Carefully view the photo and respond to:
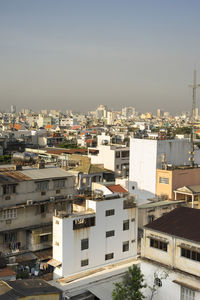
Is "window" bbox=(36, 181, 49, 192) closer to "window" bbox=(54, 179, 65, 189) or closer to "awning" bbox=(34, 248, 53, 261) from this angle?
"window" bbox=(54, 179, 65, 189)

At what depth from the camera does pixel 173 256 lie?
14000mm

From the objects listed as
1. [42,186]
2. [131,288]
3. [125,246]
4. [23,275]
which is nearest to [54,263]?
[23,275]

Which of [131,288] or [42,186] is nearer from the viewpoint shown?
[131,288]

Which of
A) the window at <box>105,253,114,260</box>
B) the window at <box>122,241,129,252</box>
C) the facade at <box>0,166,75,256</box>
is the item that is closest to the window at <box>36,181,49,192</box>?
the facade at <box>0,166,75,256</box>

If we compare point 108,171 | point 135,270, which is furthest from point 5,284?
point 108,171

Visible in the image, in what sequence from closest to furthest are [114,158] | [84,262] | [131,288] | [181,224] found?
[131,288] < [181,224] < [84,262] < [114,158]

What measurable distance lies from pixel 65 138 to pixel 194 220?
56.5m

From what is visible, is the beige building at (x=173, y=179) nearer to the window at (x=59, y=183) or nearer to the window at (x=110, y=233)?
the window at (x=110, y=233)

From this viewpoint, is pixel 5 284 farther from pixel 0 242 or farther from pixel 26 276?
pixel 0 242

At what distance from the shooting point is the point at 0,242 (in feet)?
58.2

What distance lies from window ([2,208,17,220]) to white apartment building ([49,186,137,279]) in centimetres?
275

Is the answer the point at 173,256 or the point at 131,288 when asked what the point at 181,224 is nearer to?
the point at 173,256

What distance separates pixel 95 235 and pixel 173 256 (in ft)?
14.1

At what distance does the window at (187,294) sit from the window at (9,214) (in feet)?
28.8
